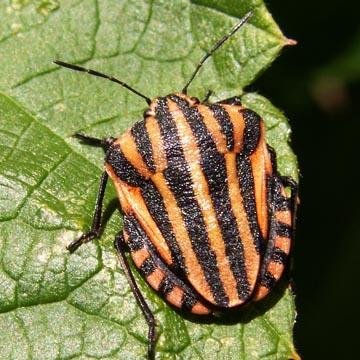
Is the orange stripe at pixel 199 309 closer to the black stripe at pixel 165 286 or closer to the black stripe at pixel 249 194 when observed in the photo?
the black stripe at pixel 165 286

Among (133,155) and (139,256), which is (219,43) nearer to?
(133,155)

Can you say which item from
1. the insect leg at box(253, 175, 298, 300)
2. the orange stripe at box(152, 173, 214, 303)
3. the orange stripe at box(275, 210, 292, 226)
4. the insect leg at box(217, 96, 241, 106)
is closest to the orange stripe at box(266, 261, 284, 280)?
the insect leg at box(253, 175, 298, 300)

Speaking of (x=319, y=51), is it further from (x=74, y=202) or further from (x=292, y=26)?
(x=74, y=202)

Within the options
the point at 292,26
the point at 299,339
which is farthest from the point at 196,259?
the point at 292,26

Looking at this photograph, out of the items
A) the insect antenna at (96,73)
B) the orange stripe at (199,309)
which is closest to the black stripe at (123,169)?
the insect antenna at (96,73)

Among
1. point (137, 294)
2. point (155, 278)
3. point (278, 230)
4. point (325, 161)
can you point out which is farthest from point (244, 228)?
point (325, 161)

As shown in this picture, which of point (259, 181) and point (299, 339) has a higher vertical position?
point (259, 181)
